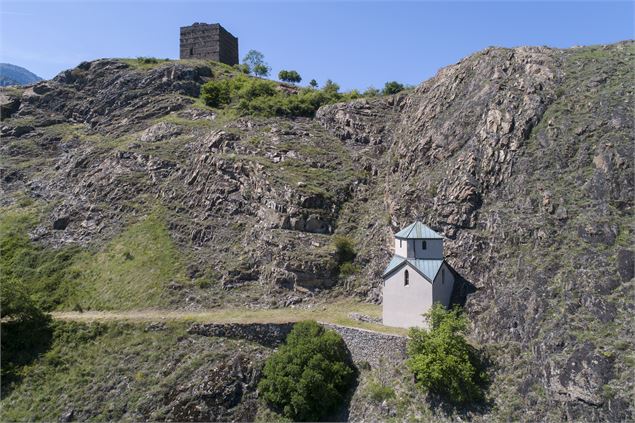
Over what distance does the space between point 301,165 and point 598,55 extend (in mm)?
29104

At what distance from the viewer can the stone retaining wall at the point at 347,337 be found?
30.0 meters

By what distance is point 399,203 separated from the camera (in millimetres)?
41688

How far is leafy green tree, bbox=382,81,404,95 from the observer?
6450 centimetres

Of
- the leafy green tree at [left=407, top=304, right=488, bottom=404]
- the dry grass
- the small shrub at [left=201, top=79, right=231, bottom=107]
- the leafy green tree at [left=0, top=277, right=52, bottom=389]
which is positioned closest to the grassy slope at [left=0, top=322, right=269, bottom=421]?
the leafy green tree at [left=0, top=277, right=52, bottom=389]

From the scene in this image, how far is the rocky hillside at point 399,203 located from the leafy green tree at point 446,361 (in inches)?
46.8

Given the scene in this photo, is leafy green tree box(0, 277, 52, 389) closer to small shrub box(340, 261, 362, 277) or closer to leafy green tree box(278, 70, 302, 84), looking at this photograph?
small shrub box(340, 261, 362, 277)

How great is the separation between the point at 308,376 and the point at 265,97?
41.6m

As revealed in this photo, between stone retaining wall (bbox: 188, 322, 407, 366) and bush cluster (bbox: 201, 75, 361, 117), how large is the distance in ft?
103

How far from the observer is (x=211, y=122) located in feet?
197

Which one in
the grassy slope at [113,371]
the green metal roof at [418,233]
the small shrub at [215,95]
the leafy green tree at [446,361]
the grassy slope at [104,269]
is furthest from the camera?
the small shrub at [215,95]

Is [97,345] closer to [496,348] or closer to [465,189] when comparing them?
[496,348]

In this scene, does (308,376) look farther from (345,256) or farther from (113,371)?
(345,256)

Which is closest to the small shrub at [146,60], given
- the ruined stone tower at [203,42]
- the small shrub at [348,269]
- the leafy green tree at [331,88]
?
the ruined stone tower at [203,42]

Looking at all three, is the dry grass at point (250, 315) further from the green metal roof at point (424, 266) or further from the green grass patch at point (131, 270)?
the green metal roof at point (424, 266)
